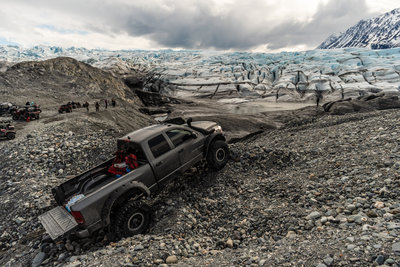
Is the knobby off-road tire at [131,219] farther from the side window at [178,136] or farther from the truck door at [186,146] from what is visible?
the side window at [178,136]

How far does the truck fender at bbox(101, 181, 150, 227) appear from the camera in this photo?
4.49 m

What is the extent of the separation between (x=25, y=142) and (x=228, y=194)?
1026 cm

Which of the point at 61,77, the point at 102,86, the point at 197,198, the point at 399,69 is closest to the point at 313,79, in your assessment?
the point at 399,69

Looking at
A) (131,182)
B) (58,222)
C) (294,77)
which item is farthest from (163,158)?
(294,77)

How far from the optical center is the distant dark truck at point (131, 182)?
4.43 metres

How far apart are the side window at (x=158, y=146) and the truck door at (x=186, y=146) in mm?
240

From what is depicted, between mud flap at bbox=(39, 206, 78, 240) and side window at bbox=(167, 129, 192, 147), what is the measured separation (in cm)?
297

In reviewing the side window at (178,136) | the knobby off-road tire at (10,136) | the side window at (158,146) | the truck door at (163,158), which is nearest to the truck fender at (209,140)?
the side window at (178,136)

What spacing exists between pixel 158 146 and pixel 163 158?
0.35 meters

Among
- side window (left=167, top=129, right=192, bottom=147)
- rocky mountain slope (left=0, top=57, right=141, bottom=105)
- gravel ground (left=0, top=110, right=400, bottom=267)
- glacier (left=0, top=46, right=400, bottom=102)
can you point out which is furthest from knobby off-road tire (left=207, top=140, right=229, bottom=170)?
glacier (left=0, top=46, right=400, bottom=102)

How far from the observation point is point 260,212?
16.8 feet

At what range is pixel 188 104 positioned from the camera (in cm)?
4322

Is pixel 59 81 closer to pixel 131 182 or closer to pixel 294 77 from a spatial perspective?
pixel 131 182

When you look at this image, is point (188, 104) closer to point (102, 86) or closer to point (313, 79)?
point (102, 86)
